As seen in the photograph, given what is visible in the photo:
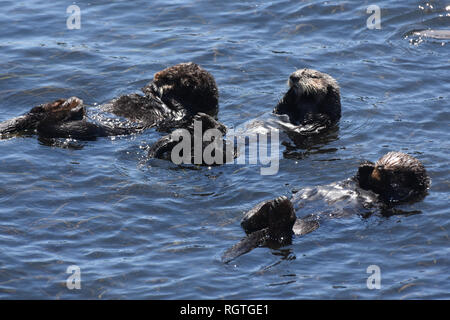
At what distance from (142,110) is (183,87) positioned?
22.0 inches

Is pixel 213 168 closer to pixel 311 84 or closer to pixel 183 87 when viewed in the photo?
pixel 183 87

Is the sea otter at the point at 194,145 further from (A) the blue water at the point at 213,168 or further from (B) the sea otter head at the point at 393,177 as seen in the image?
(B) the sea otter head at the point at 393,177

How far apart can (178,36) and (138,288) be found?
608 centimetres

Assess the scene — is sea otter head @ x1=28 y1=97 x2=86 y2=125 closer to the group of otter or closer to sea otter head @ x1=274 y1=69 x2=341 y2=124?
the group of otter

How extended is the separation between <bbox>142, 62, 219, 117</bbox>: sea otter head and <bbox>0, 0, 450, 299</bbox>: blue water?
38 cm

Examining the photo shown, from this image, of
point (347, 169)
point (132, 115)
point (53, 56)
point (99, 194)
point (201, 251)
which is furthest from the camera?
Result: point (53, 56)

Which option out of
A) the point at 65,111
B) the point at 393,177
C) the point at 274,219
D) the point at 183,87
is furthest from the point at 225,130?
the point at 274,219

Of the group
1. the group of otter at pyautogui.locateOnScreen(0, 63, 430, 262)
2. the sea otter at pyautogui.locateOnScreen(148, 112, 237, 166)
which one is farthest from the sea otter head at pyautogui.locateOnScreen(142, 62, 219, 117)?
the sea otter at pyautogui.locateOnScreen(148, 112, 237, 166)

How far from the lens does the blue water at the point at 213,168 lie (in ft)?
19.2

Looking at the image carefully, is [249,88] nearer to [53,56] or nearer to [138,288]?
[53,56]

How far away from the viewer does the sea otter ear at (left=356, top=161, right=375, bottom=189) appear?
264 inches

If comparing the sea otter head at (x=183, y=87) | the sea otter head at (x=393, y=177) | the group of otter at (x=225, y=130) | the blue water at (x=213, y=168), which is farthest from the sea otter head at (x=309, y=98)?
the sea otter head at (x=393, y=177)

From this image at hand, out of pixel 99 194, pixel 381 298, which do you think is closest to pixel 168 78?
pixel 99 194

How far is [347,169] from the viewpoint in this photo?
7527 millimetres
